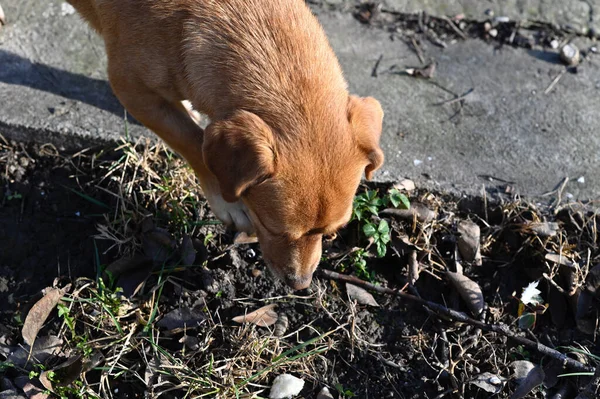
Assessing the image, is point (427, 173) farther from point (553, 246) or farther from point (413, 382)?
point (413, 382)

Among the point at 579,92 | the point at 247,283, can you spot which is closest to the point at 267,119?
the point at 247,283

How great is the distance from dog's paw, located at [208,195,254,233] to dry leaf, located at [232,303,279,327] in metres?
0.44

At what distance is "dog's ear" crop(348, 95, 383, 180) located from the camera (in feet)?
9.95

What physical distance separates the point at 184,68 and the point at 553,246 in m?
2.26

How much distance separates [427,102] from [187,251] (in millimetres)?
1974

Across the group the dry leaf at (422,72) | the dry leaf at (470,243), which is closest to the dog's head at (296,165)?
the dry leaf at (470,243)

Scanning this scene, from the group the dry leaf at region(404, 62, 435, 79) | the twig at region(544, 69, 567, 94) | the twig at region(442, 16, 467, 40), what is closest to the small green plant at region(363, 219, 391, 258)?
the dry leaf at region(404, 62, 435, 79)

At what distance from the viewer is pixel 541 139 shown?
4480 mm

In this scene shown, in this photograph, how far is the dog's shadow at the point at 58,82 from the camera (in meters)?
4.32

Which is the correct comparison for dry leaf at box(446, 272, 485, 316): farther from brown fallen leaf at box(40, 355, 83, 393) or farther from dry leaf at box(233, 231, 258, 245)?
brown fallen leaf at box(40, 355, 83, 393)

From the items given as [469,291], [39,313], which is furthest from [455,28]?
[39,313]

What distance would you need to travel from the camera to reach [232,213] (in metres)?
3.64

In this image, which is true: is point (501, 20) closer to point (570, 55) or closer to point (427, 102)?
point (570, 55)

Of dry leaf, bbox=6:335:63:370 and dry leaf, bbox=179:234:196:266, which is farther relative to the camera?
dry leaf, bbox=179:234:196:266
